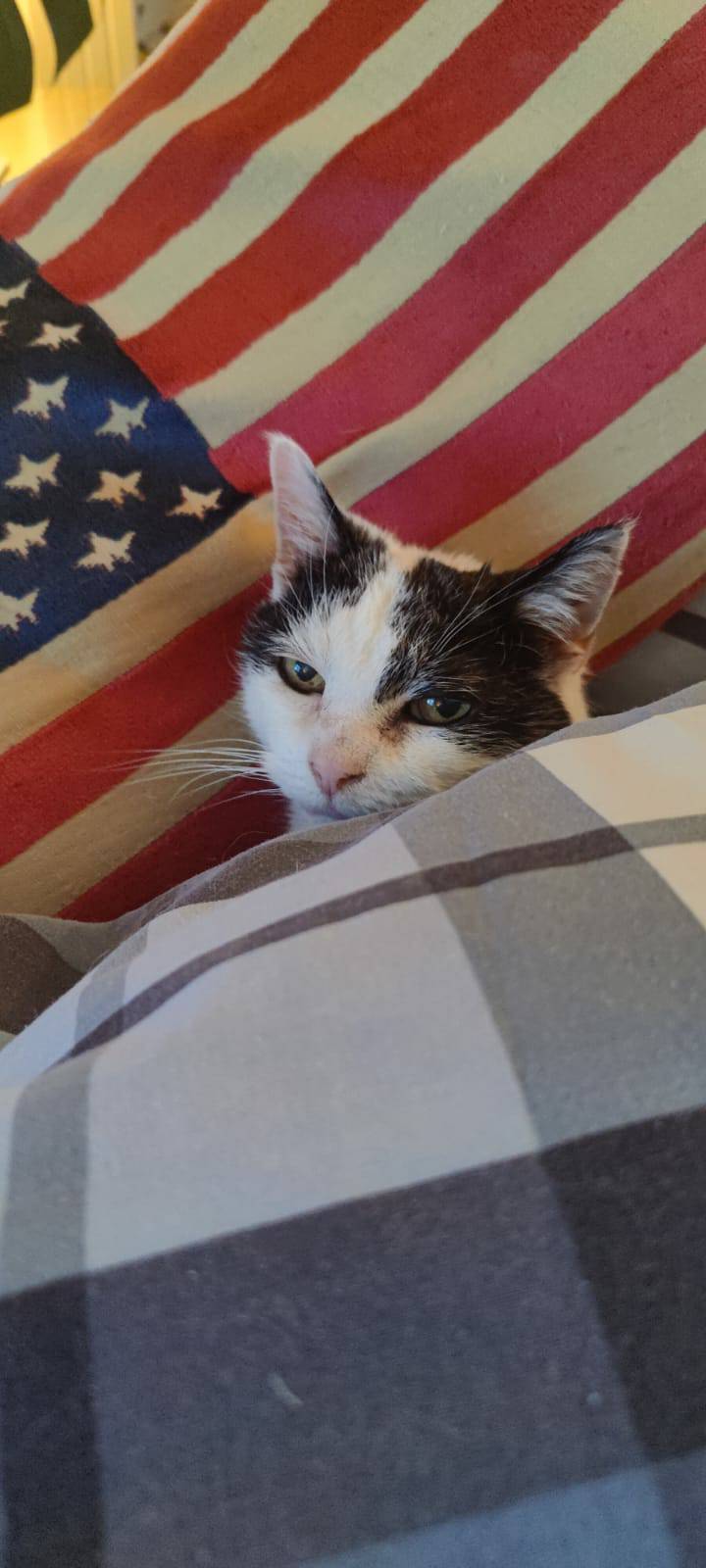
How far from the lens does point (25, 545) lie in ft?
2.99

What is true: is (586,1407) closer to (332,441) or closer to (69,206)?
(332,441)

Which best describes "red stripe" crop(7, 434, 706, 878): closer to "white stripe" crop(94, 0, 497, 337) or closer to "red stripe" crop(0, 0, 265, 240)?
"white stripe" crop(94, 0, 497, 337)

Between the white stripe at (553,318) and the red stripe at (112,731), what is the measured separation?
27 cm

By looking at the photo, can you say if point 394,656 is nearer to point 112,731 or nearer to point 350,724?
point 350,724

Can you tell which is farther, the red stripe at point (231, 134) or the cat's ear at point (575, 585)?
the red stripe at point (231, 134)

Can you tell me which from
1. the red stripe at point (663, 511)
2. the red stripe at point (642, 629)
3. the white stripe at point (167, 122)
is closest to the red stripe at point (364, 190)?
the white stripe at point (167, 122)

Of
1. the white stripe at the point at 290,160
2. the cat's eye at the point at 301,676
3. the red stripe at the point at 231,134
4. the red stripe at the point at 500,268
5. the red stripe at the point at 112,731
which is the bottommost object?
the cat's eye at the point at 301,676

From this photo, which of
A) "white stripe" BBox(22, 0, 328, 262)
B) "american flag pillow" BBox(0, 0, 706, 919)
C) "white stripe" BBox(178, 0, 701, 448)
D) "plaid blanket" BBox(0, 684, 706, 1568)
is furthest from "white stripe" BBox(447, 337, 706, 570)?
"plaid blanket" BBox(0, 684, 706, 1568)

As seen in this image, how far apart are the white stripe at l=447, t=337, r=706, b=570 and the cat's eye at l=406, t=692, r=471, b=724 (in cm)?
30

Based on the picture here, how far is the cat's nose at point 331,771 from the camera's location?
851mm

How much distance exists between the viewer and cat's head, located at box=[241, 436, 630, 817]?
0.88 m

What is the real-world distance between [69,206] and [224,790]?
666 mm

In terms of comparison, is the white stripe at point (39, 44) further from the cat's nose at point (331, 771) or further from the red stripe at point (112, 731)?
the cat's nose at point (331, 771)

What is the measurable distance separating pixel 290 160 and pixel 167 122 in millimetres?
151
